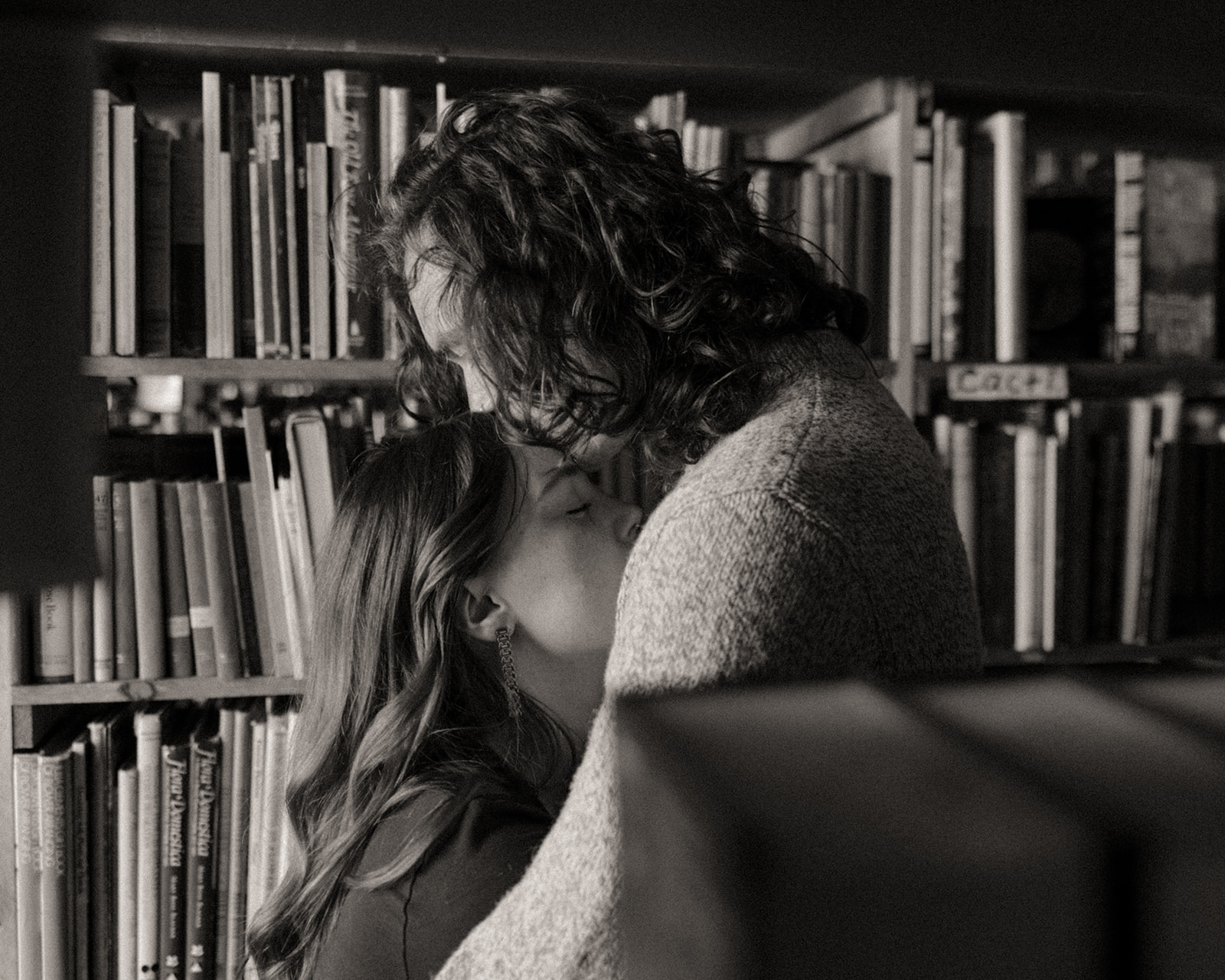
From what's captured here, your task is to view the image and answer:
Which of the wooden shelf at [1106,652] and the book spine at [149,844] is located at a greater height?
the wooden shelf at [1106,652]

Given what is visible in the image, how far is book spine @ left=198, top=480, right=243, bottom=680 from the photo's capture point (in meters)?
1.43

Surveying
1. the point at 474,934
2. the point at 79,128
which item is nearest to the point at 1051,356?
the point at 474,934

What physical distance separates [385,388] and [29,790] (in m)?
0.69

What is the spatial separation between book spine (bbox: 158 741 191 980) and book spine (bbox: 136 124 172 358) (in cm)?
51

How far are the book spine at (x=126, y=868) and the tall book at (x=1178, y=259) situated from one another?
1504 millimetres

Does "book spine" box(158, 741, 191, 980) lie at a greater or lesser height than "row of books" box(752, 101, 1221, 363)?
lesser

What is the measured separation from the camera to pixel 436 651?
101cm

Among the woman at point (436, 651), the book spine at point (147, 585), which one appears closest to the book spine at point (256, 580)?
the book spine at point (147, 585)

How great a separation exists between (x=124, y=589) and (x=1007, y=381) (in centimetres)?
120

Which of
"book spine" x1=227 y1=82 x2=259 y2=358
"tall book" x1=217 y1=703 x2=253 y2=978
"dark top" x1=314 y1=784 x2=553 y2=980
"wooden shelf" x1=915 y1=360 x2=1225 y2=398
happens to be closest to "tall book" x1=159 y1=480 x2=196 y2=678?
"tall book" x1=217 y1=703 x2=253 y2=978

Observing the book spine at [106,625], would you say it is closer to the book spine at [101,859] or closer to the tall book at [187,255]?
the book spine at [101,859]

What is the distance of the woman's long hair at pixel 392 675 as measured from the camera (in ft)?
3.15

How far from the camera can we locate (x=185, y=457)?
4.94 feet

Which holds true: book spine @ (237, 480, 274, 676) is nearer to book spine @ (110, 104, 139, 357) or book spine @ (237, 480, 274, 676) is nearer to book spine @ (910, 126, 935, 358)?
book spine @ (110, 104, 139, 357)
